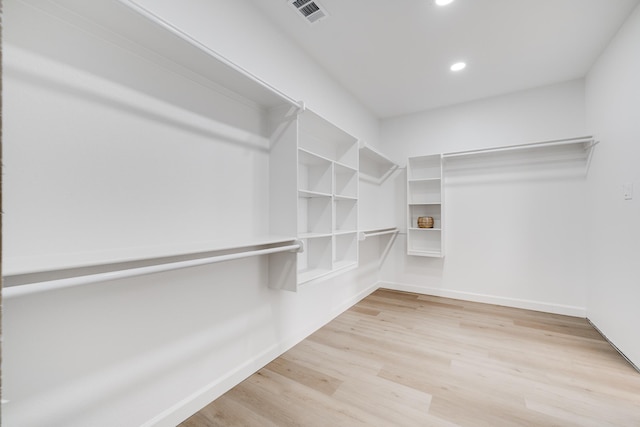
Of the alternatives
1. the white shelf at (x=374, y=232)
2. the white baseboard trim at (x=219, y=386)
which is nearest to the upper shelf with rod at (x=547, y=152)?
the white shelf at (x=374, y=232)

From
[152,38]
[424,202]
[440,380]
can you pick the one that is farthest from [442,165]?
[152,38]

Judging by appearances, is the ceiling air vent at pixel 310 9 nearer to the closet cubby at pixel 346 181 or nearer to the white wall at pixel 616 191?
the closet cubby at pixel 346 181

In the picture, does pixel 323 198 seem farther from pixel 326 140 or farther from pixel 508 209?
pixel 508 209

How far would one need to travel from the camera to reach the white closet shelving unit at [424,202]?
12.5ft

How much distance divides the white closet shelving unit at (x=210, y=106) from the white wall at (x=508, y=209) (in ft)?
6.92

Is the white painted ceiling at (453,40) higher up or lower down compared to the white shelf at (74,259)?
higher up

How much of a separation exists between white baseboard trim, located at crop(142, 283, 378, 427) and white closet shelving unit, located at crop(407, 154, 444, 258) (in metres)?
1.94

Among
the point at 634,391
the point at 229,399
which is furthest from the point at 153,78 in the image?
the point at 634,391

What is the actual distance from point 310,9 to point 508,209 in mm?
3016

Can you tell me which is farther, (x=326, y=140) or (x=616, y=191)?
(x=326, y=140)

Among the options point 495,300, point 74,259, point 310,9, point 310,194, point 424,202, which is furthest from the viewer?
point 424,202

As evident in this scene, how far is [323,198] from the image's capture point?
2549 millimetres

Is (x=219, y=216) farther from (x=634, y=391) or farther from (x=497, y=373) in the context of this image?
(x=634, y=391)

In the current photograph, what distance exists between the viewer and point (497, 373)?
2.12 m
